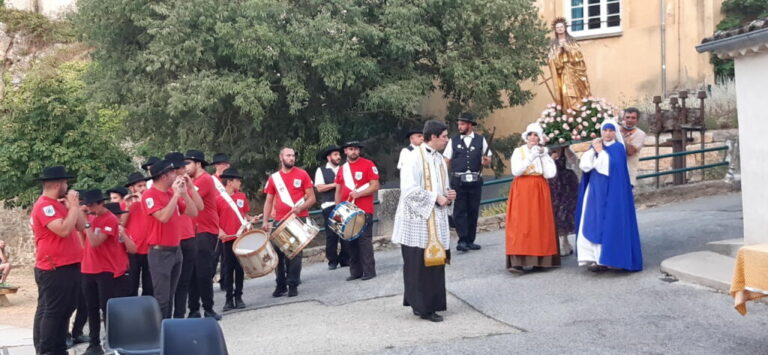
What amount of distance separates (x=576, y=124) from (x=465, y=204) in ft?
7.02

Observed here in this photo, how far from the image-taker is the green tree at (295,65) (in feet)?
64.3

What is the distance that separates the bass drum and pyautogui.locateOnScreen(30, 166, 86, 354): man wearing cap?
8.23ft

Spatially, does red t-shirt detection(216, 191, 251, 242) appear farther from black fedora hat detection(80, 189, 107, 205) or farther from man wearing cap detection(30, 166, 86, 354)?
man wearing cap detection(30, 166, 86, 354)

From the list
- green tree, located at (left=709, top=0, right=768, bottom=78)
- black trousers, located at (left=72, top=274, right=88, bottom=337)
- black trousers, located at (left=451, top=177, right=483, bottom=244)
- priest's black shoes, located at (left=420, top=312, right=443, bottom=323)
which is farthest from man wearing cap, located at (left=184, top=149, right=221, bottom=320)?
green tree, located at (left=709, top=0, right=768, bottom=78)

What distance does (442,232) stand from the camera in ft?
32.8

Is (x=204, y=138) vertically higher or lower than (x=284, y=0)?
lower

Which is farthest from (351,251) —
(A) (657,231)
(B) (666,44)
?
(B) (666,44)

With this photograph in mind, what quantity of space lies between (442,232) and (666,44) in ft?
56.4

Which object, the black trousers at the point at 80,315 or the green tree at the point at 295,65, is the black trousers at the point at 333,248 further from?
the green tree at the point at 295,65

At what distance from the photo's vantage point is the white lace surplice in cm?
→ 994

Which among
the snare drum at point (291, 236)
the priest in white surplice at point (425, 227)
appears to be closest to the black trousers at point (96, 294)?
the snare drum at point (291, 236)

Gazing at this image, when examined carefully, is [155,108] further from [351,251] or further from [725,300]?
[725,300]

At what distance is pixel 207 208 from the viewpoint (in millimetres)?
11102

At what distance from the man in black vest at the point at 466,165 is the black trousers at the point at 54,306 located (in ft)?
19.8
